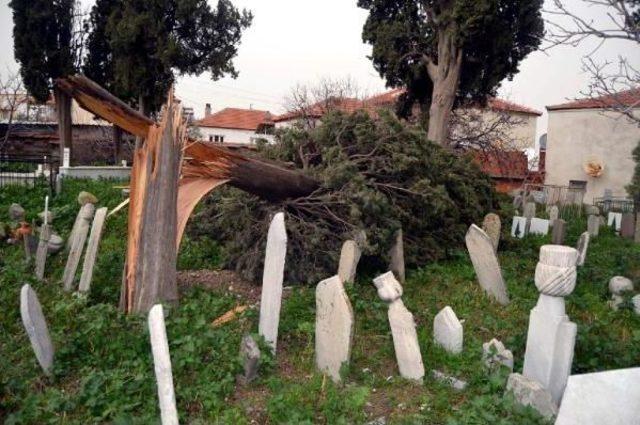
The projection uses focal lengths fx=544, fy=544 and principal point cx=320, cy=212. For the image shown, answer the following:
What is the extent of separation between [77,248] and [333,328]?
159 inches

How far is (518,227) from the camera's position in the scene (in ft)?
34.8

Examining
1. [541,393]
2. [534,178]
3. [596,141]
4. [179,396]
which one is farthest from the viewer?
[534,178]

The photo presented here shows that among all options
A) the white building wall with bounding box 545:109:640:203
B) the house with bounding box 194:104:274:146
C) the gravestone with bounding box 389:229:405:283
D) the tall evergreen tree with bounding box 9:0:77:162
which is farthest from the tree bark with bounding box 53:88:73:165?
the white building wall with bounding box 545:109:640:203

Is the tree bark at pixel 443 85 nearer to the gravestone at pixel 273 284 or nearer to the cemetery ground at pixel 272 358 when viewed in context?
the cemetery ground at pixel 272 358

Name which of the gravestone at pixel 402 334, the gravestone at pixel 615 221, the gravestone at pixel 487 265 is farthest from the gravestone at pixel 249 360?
the gravestone at pixel 615 221

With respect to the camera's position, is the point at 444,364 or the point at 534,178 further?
the point at 534,178

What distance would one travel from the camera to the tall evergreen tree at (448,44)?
14334 millimetres

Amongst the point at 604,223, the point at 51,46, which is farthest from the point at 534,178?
the point at 51,46

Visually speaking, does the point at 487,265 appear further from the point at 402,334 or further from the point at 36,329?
the point at 36,329

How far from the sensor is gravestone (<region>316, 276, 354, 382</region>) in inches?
157

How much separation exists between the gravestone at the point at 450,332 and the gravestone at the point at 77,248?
448 centimetres

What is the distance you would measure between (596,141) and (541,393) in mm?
25577

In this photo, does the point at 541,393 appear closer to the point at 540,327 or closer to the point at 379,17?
the point at 540,327

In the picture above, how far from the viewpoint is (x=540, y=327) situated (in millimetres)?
3672
